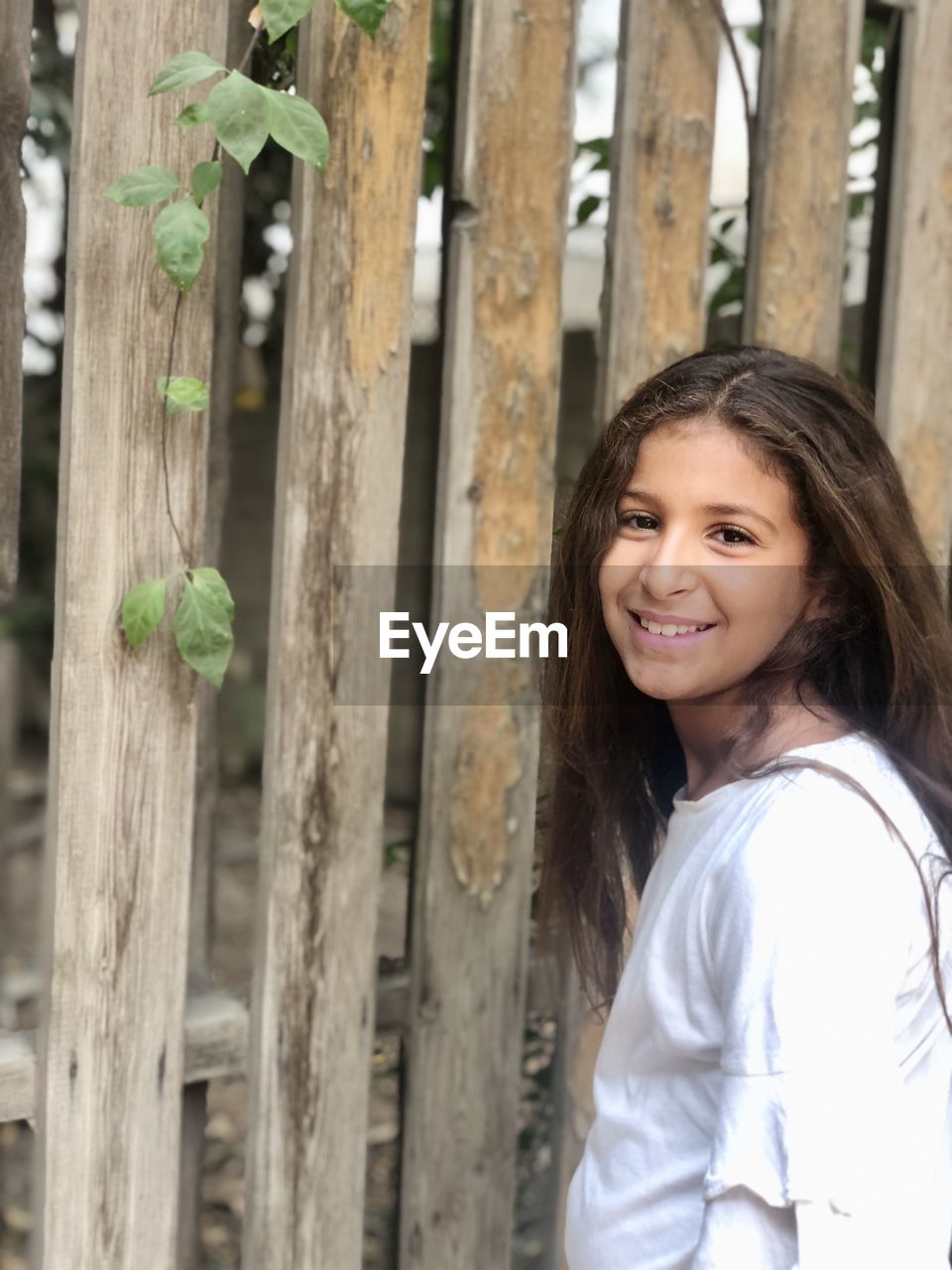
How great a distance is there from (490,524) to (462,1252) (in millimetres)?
988

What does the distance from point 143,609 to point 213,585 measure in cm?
8

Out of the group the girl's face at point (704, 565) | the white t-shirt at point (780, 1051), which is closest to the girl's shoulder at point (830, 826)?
the white t-shirt at point (780, 1051)

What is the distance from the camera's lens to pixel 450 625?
5.83 feet

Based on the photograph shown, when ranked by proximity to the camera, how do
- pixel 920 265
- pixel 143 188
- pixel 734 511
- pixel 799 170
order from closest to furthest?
pixel 734 511, pixel 143 188, pixel 799 170, pixel 920 265

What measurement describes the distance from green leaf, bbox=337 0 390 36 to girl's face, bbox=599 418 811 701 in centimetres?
56

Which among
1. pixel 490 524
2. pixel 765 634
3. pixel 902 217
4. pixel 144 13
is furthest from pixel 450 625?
pixel 902 217

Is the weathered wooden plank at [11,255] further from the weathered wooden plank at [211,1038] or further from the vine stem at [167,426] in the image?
the weathered wooden plank at [211,1038]

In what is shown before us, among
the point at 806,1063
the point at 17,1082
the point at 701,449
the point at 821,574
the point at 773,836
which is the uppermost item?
the point at 701,449

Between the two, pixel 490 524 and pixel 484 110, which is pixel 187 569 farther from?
pixel 484 110

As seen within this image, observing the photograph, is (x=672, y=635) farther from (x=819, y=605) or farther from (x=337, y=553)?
(x=337, y=553)

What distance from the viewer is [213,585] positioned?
5.05ft

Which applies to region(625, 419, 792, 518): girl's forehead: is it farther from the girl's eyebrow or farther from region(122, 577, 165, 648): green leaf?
region(122, 577, 165, 648): green leaf

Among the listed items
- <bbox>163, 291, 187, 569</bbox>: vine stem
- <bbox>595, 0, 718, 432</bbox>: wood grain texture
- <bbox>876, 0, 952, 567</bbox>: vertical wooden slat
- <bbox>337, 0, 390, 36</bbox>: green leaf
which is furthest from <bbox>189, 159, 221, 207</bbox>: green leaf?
<bbox>876, 0, 952, 567</bbox>: vertical wooden slat

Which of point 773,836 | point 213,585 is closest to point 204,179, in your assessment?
point 213,585
